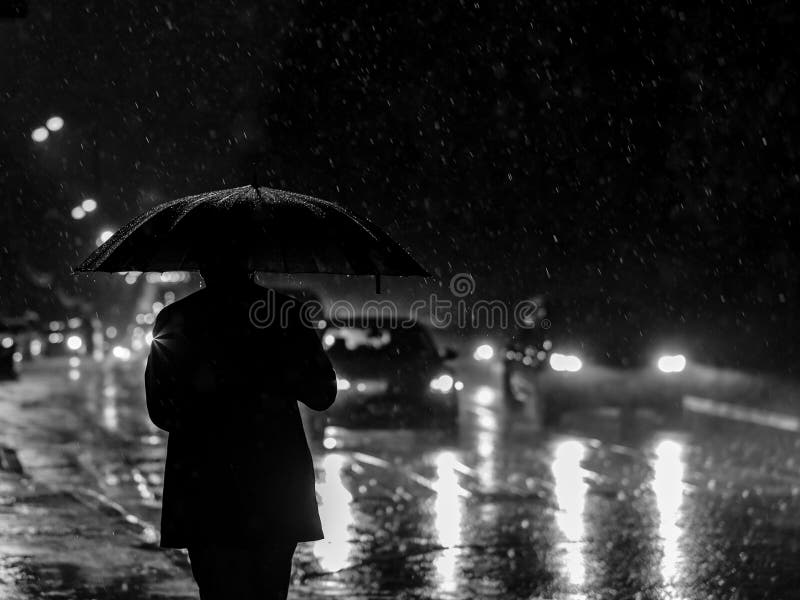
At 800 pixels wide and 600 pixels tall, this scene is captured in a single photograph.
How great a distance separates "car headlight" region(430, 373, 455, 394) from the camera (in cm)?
1950

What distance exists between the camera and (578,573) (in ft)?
28.7

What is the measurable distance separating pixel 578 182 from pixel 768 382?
16.2 metres

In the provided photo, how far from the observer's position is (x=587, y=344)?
21.8 meters

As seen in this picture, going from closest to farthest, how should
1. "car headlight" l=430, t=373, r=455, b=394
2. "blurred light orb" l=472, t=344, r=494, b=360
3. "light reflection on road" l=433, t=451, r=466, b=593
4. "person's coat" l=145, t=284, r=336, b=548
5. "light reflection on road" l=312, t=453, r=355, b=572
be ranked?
"person's coat" l=145, t=284, r=336, b=548 < "light reflection on road" l=433, t=451, r=466, b=593 < "light reflection on road" l=312, t=453, r=355, b=572 < "car headlight" l=430, t=373, r=455, b=394 < "blurred light orb" l=472, t=344, r=494, b=360

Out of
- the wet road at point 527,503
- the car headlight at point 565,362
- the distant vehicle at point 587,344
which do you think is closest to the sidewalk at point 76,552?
the wet road at point 527,503

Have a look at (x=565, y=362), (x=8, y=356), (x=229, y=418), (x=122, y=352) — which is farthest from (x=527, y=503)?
(x=122, y=352)

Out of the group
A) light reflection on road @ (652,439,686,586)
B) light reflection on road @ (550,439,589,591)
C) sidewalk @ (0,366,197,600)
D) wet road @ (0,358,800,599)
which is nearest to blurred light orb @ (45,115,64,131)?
wet road @ (0,358,800,599)

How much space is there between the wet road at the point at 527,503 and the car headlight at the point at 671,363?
837 millimetres

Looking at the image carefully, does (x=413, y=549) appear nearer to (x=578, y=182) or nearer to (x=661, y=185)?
(x=661, y=185)

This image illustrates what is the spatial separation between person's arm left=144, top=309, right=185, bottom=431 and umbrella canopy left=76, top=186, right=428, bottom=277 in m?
0.37

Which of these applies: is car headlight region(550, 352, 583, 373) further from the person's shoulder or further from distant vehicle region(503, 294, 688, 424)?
the person's shoulder

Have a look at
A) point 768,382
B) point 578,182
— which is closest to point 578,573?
point 768,382

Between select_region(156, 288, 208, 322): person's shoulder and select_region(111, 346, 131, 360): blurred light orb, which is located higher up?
select_region(111, 346, 131, 360): blurred light orb

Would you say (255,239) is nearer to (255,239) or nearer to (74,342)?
(255,239)
